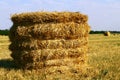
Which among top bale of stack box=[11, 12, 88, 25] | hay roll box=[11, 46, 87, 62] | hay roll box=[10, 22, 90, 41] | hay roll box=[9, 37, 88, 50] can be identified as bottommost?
hay roll box=[11, 46, 87, 62]

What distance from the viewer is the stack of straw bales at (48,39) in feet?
40.1

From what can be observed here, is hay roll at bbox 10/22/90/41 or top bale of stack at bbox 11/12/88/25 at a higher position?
top bale of stack at bbox 11/12/88/25

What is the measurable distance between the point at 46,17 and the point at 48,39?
2.15ft

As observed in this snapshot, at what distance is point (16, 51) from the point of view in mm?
12805

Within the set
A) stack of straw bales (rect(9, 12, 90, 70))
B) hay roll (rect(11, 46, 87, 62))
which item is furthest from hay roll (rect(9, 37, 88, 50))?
hay roll (rect(11, 46, 87, 62))

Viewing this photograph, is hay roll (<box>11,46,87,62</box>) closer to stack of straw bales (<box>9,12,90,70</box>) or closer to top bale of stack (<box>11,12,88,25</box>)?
stack of straw bales (<box>9,12,90,70</box>)

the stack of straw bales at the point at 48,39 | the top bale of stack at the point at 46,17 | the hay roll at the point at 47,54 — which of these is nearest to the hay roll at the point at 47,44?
the stack of straw bales at the point at 48,39

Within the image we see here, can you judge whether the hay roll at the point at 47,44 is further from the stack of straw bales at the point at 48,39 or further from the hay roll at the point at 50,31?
the hay roll at the point at 50,31

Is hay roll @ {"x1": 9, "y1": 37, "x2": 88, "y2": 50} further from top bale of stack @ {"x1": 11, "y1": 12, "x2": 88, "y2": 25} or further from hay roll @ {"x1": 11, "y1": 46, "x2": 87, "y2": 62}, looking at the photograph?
top bale of stack @ {"x1": 11, "y1": 12, "x2": 88, "y2": 25}

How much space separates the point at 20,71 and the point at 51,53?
1.07 metres

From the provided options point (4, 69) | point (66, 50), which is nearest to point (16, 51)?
point (4, 69)

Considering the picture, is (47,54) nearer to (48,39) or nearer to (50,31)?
(48,39)

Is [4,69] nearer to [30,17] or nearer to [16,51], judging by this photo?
[16,51]

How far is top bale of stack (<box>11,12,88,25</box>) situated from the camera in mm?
12233
